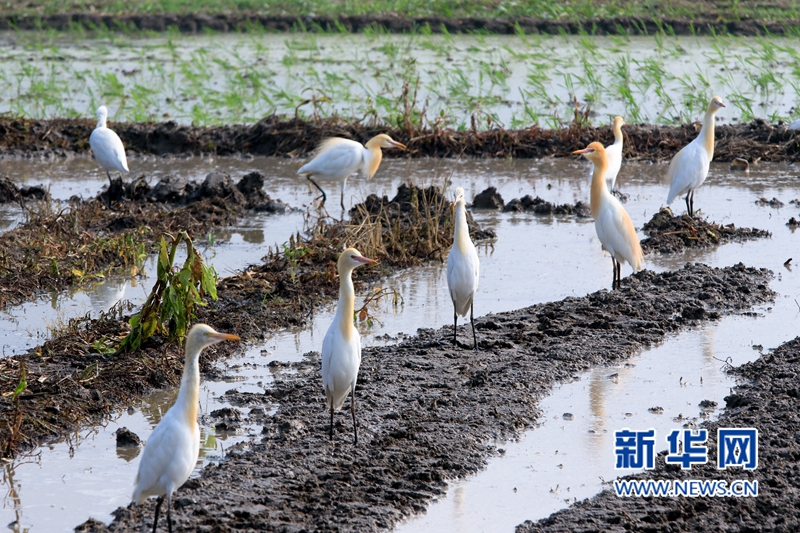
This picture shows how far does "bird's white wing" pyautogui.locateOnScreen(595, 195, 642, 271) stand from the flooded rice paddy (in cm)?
591

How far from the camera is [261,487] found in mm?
4609

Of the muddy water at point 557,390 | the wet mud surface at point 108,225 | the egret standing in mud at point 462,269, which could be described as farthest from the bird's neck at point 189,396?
the wet mud surface at point 108,225

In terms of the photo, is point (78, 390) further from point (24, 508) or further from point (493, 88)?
point (493, 88)

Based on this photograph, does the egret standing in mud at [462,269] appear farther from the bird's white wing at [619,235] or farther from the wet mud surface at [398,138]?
the wet mud surface at [398,138]

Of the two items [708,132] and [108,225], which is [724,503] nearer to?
[708,132]

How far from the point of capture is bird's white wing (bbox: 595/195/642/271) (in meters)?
7.94

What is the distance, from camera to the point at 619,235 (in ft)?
26.0

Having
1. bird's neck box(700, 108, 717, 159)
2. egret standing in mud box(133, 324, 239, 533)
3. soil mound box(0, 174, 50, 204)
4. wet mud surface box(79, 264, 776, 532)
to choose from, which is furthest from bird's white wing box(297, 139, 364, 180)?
egret standing in mud box(133, 324, 239, 533)

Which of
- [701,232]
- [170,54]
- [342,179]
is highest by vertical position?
[170,54]

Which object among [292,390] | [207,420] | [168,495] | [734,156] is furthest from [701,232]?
[168,495]

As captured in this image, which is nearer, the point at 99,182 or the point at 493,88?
the point at 99,182

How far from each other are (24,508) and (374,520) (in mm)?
1862

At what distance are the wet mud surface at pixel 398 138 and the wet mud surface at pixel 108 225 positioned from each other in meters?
2.55

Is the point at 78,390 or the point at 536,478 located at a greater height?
the point at 78,390
